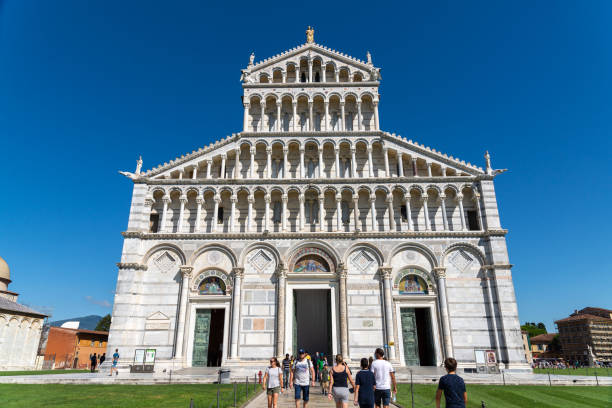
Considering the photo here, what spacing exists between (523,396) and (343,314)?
11125 mm

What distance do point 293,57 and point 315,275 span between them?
1835 centimetres

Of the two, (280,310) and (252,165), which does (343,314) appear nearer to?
(280,310)

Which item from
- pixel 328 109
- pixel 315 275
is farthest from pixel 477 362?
pixel 328 109

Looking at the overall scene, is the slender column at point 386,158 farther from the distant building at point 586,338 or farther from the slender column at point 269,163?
the distant building at point 586,338

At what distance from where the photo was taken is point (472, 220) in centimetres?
2777

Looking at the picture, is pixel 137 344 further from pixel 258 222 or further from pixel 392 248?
pixel 392 248

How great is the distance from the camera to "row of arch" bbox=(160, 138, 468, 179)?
28.2 metres

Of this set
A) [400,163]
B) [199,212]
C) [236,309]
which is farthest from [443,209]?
[199,212]

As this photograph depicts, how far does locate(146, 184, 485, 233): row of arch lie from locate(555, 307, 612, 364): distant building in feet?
203

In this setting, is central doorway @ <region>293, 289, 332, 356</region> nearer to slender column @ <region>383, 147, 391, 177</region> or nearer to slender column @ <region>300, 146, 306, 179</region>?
slender column @ <region>300, 146, 306, 179</region>

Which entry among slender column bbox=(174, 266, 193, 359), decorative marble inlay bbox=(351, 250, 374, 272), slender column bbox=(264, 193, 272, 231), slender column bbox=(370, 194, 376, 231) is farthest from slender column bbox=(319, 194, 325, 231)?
slender column bbox=(174, 266, 193, 359)

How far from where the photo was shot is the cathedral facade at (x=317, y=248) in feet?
79.4

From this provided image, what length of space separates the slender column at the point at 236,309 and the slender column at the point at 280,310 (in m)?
2.49

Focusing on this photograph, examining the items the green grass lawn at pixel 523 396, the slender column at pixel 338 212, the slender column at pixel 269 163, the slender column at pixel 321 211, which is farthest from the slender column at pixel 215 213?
the green grass lawn at pixel 523 396
